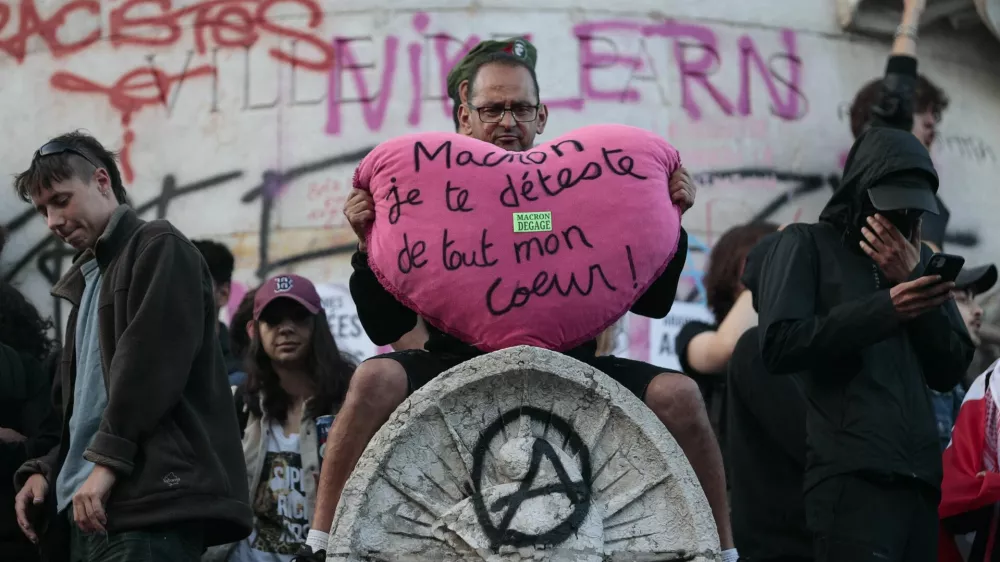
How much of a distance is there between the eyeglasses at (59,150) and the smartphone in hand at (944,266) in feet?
8.26

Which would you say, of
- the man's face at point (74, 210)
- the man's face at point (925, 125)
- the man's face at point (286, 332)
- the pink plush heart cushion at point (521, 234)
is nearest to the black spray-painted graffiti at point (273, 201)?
the man's face at point (925, 125)

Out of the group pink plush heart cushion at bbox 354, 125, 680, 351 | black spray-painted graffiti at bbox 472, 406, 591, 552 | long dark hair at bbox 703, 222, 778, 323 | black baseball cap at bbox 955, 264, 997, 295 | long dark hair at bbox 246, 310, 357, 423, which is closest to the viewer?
black spray-painted graffiti at bbox 472, 406, 591, 552

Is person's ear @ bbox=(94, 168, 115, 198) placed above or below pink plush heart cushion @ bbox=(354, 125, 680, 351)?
above

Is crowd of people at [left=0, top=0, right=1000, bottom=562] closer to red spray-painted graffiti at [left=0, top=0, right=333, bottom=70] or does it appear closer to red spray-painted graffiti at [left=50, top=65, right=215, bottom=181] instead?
red spray-painted graffiti at [left=50, top=65, right=215, bottom=181]

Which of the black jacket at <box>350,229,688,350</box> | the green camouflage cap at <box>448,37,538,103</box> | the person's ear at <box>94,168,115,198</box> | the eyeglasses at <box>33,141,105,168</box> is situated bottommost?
the black jacket at <box>350,229,688,350</box>

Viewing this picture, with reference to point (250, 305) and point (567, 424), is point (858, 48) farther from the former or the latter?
point (567, 424)

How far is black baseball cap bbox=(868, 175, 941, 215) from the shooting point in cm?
471

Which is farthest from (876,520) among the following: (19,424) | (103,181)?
(19,424)

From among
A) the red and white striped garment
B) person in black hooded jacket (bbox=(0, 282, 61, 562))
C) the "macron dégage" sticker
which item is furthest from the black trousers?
person in black hooded jacket (bbox=(0, 282, 61, 562))

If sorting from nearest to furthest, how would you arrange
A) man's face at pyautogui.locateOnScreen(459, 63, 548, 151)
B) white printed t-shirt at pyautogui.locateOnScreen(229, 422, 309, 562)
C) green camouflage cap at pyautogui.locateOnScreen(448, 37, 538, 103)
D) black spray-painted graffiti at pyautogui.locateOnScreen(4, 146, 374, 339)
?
A: man's face at pyautogui.locateOnScreen(459, 63, 548, 151) < green camouflage cap at pyautogui.locateOnScreen(448, 37, 538, 103) < white printed t-shirt at pyautogui.locateOnScreen(229, 422, 309, 562) < black spray-painted graffiti at pyautogui.locateOnScreen(4, 146, 374, 339)

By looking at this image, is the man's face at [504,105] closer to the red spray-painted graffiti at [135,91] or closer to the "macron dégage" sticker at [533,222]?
the "macron dégage" sticker at [533,222]

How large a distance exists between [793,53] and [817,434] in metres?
4.25

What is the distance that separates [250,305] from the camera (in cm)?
648

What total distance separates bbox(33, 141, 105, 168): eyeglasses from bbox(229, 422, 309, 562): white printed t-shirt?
140cm
